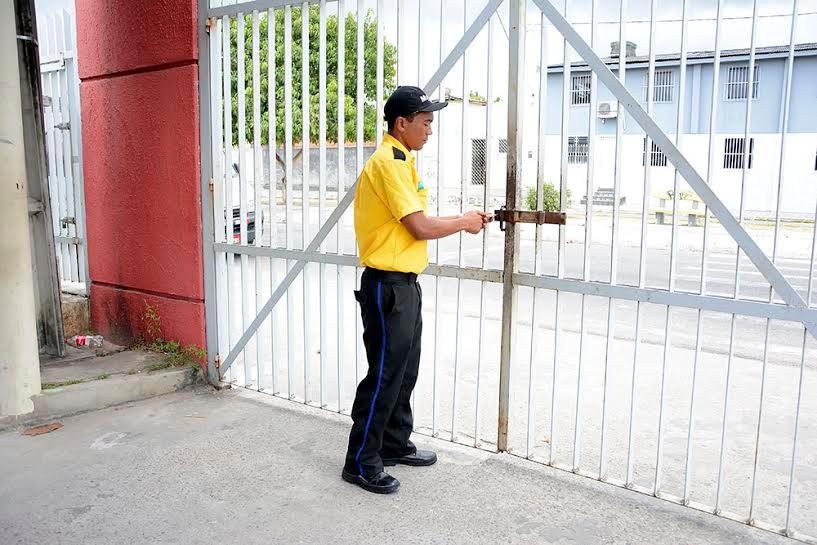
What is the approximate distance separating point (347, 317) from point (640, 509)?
5.70 m

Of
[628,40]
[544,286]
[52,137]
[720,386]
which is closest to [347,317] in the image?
[52,137]

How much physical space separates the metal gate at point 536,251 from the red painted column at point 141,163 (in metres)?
0.17

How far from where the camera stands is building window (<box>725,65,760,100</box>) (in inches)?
127

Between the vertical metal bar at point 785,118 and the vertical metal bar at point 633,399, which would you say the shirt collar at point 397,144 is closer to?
the vertical metal bar at point 633,399


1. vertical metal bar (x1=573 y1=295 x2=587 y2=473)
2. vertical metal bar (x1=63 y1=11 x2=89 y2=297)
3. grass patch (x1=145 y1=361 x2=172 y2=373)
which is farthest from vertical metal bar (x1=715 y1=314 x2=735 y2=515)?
vertical metal bar (x1=63 y1=11 x2=89 y2=297)

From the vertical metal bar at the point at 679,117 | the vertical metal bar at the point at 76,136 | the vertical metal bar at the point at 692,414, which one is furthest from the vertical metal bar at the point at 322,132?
the vertical metal bar at the point at 76,136

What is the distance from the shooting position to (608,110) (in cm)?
366

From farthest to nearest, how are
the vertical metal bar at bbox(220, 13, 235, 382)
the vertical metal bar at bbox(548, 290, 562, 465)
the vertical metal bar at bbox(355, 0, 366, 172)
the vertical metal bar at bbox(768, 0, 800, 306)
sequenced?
the vertical metal bar at bbox(220, 13, 235, 382) < the vertical metal bar at bbox(355, 0, 366, 172) < the vertical metal bar at bbox(548, 290, 562, 465) < the vertical metal bar at bbox(768, 0, 800, 306)

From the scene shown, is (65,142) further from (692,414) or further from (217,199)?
(692,414)

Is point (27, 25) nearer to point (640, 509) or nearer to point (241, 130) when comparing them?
point (241, 130)

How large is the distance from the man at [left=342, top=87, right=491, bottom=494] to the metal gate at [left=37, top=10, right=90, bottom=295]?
12.7 feet

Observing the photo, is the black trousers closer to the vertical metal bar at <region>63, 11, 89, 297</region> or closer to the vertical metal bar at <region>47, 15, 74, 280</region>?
the vertical metal bar at <region>63, 11, 89, 297</region>

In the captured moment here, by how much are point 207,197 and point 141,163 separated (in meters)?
0.78

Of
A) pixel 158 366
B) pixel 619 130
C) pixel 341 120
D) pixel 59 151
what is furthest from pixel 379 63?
pixel 59 151
